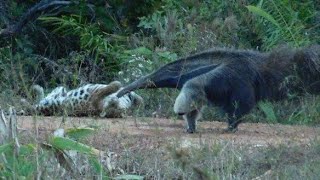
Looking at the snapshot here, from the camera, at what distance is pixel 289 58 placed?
1081cm

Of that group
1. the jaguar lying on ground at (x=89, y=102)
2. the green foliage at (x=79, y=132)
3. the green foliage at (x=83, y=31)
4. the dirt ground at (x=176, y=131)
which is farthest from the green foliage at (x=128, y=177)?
the green foliage at (x=83, y=31)

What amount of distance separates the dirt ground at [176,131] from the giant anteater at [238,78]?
0.84ft

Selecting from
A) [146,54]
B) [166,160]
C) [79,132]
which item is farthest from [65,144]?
[146,54]

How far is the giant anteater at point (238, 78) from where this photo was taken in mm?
10555

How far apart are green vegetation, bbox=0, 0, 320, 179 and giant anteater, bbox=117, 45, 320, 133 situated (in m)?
0.26

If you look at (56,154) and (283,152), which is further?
(283,152)

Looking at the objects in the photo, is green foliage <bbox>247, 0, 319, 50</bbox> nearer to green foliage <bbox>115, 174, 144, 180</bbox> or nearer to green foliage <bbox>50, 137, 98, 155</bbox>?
green foliage <bbox>115, 174, 144, 180</bbox>

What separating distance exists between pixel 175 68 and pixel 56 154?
4.58 metres

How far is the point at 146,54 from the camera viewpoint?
13508mm

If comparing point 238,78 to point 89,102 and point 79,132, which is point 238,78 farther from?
point 79,132

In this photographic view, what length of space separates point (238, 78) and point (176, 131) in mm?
947

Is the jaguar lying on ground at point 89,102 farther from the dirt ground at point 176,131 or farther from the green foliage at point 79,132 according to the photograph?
the green foliage at point 79,132

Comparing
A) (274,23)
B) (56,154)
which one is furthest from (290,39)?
(56,154)

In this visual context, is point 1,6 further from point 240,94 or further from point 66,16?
point 240,94
